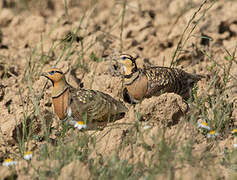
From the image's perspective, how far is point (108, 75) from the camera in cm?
554

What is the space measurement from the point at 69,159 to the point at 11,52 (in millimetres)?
3671

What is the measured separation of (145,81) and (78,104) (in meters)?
0.93

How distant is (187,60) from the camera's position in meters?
6.24

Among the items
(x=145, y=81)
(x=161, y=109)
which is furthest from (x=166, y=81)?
(x=161, y=109)

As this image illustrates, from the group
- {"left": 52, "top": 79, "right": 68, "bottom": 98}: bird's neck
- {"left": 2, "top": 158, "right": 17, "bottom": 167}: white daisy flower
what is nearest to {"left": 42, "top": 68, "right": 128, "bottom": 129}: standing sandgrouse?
{"left": 52, "top": 79, "right": 68, "bottom": 98}: bird's neck

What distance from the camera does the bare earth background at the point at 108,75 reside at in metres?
3.82

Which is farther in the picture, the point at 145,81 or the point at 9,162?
the point at 145,81

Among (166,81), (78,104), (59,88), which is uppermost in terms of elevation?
(166,81)

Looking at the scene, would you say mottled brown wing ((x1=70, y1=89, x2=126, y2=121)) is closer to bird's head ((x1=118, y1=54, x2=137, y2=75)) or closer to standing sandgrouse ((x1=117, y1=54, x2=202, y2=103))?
standing sandgrouse ((x1=117, y1=54, x2=202, y2=103))

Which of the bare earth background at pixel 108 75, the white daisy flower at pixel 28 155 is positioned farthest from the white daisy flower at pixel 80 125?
the white daisy flower at pixel 28 155

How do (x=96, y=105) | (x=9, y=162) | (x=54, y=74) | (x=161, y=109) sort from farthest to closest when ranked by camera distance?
(x=54, y=74) → (x=96, y=105) → (x=161, y=109) → (x=9, y=162)

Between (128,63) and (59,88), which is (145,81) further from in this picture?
(59,88)

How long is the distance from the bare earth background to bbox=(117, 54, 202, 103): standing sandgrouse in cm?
23

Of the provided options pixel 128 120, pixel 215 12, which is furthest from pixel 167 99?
pixel 215 12
